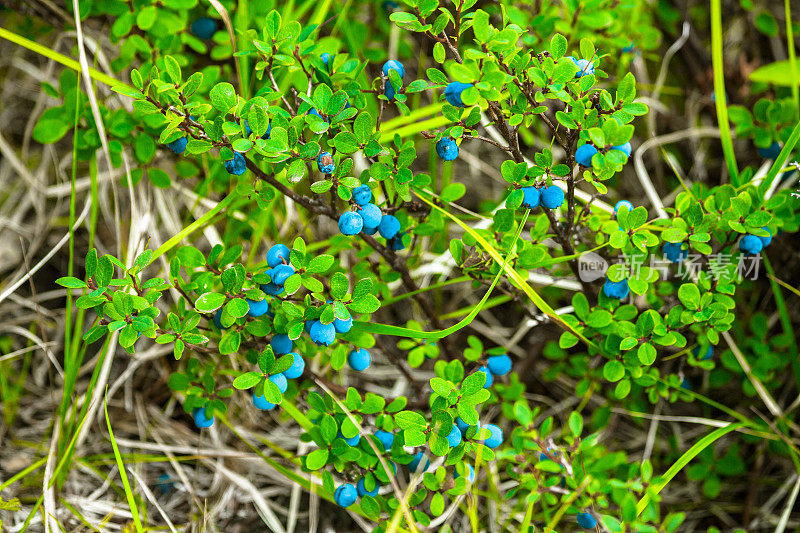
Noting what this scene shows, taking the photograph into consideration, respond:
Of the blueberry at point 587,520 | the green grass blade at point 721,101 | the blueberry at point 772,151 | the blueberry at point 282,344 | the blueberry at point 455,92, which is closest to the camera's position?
the blueberry at point 455,92

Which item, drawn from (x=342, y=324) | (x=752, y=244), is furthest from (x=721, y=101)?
(x=342, y=324)

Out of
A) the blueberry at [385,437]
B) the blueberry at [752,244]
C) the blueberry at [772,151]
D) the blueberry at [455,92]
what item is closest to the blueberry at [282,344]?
the blueberry at [385,437]

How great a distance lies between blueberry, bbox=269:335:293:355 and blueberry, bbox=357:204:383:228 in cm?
23

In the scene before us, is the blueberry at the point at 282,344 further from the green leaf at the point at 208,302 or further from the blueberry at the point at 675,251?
the blueberry at the point at 675,251

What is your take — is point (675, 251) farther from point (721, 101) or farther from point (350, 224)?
point (350, 224)

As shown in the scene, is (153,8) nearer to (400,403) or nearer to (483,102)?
(483,102)

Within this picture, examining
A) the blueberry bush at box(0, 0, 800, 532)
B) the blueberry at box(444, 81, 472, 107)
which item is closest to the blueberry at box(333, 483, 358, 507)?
the blueberry bush at box(0, 0, 800, 532)

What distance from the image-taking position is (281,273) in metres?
1.04

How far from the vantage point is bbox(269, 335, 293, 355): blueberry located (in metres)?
1.08

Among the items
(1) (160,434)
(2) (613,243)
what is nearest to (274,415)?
(1) (160,434)

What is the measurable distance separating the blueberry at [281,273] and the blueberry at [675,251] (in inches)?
27.4

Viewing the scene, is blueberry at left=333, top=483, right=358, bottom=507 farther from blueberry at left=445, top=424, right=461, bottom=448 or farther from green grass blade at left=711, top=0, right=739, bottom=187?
green grass blade at left=711, top=0, right=739, bottom=187

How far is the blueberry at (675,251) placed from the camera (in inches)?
47.0

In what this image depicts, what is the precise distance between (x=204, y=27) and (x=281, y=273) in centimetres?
76
